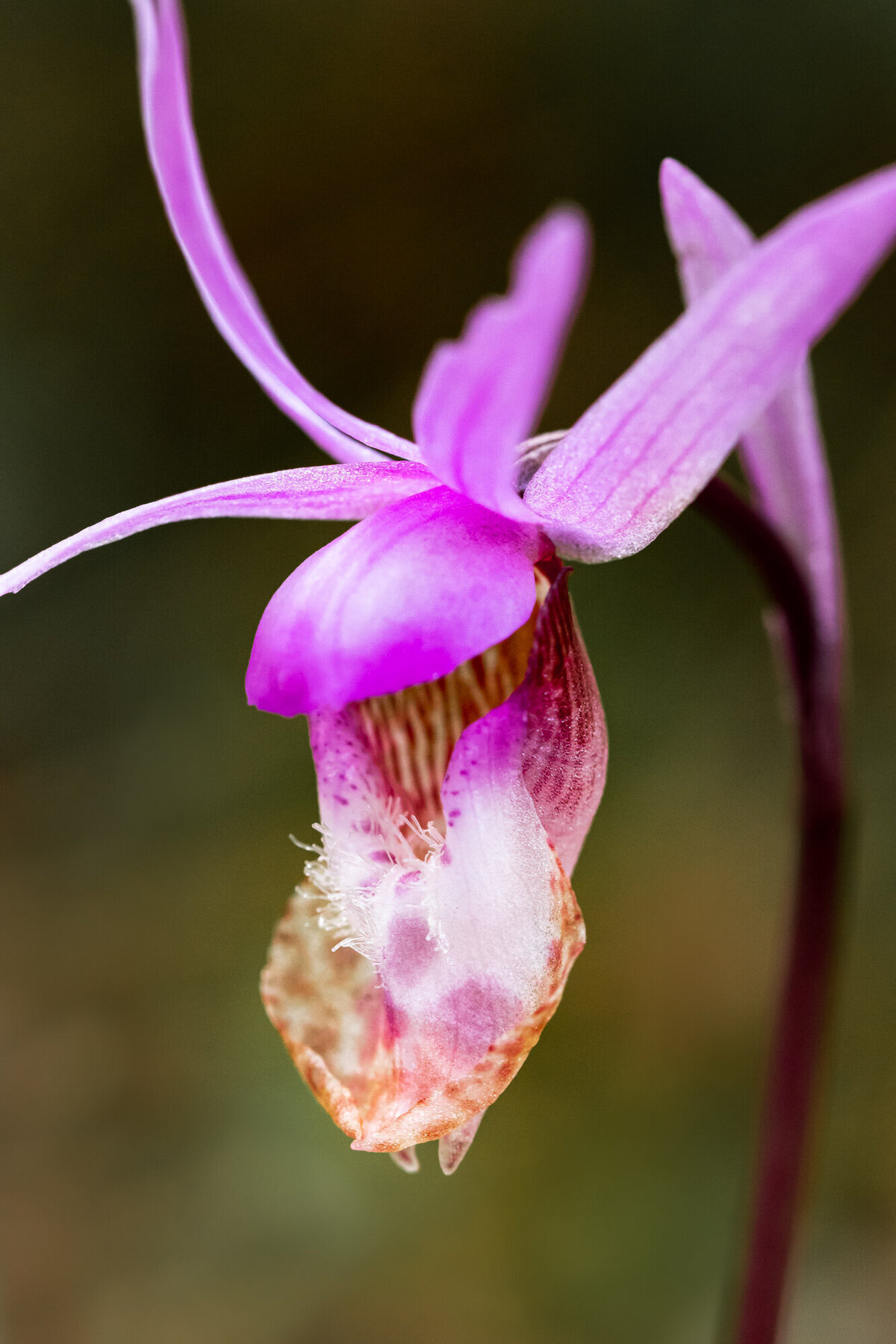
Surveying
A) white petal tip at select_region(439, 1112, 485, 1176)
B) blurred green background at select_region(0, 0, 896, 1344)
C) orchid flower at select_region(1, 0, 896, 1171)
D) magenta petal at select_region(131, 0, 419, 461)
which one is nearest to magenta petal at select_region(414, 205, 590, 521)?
orchid flower at select_region(1, 0, 896, 1171)

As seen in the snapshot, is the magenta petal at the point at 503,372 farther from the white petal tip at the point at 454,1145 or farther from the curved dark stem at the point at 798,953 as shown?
the white petal tip at the point at 454,1145

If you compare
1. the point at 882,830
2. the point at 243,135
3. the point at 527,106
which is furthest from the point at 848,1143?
the point at 243,135

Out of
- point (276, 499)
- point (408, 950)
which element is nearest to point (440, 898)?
point (408, 950)

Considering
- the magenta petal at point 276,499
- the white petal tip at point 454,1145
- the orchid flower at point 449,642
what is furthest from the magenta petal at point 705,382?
the white petal tip at point 454,1145

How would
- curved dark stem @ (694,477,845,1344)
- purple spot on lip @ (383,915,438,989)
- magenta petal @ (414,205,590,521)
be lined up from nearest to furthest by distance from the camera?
magenta petal @ (414,205,590,521) → purple spot on lip @ (383,915,438,989) → curved dark stem @ (694,477,845,1344)

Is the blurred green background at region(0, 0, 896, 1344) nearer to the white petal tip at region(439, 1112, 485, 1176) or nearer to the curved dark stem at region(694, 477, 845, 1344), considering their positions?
the curved dark stem at region(694, 477, 845, 1344)
